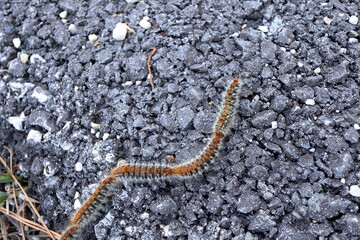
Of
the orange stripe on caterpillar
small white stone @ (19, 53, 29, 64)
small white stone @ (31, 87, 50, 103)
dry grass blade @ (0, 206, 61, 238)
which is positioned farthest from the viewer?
small white stone @ (19, 53, 29, 64)

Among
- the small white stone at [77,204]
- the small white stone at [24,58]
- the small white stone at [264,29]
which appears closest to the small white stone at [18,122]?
the small white stone at [24,58]

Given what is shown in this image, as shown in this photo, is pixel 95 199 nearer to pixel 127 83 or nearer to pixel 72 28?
pixel 127 83

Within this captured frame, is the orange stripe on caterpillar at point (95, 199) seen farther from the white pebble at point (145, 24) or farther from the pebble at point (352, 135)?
the pebble at point (352, 135)

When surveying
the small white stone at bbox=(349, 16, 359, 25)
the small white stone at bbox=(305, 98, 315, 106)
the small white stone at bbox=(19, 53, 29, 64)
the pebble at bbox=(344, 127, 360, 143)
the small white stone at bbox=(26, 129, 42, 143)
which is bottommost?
the small white stone at bbox=(26, 129, 42, 143)

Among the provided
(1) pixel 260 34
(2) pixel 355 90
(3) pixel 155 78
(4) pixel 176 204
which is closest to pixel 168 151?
(4) pixel 176 204

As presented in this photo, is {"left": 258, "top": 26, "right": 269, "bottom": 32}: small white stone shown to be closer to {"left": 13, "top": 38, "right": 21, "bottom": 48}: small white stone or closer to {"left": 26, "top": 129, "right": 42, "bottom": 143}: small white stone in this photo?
{"left": 26, "top": 129, "right": 42, "bottom": 143}: small white stone

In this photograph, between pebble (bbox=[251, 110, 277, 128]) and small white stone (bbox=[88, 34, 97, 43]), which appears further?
small white stone (bbox=[88, 34, 97, 43])

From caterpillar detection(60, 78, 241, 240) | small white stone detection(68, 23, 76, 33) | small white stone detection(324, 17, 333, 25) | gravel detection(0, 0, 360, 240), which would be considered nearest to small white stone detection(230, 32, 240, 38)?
gravel detection(0, 0, 360, 240)
